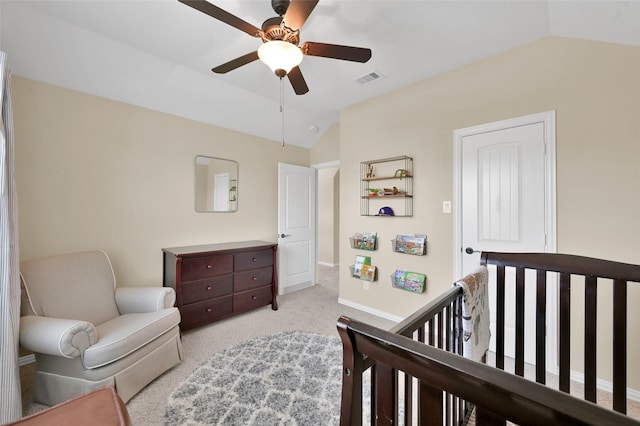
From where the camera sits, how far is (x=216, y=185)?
11.0ft

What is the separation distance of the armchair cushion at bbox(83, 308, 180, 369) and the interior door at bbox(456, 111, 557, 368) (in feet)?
8.69

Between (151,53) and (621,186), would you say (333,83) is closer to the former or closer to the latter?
(151,53)

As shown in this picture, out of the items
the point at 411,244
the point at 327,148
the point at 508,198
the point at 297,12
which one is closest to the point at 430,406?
the point at 297,12

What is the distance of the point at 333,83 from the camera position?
2824 mm

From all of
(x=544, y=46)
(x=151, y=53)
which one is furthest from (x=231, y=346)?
(x=544, y=46)

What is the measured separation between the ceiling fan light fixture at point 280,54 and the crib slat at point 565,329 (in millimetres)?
1861

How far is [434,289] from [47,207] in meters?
3.68

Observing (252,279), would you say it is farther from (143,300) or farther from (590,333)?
(590,333)

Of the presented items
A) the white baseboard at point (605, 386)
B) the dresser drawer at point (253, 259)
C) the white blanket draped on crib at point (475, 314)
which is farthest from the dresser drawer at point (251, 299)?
the white baseboard at point (605, 386)

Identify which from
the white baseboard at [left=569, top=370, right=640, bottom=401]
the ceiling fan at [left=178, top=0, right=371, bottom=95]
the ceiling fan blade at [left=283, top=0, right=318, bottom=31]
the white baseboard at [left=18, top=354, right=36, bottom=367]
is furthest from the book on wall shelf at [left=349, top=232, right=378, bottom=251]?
the white baseboard at [left=18, top=354, right=36, bottom=367]

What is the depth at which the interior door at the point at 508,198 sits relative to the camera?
6.84 ft

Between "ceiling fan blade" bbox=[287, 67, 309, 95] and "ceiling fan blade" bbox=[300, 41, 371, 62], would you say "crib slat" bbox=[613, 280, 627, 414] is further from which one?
"ceiling fan blade" bbox=[287, 67, 309, 95]

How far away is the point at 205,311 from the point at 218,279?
0.35m

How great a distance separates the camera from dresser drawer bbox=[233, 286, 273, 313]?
2.99 meters
